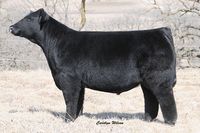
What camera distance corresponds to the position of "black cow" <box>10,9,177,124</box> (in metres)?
7.75

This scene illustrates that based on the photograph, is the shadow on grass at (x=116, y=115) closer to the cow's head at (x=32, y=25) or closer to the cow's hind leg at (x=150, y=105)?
the cow's hind leg at (x=150, y=105)

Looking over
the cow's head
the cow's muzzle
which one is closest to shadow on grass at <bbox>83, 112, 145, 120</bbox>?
the cow's head

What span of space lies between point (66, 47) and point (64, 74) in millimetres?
454

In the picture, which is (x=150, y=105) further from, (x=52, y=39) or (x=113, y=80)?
(x=52, y=39)

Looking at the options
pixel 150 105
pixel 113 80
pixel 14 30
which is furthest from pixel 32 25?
pixel 150 105

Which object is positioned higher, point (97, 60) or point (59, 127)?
point (97, 60)

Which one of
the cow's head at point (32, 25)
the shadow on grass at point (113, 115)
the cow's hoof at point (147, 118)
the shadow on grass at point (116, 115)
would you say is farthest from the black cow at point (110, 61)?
Result: the shadow on grass at point (116, 115)

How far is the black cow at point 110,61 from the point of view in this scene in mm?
7746

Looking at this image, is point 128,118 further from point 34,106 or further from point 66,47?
point 34,106

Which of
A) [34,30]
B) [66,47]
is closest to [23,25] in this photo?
[34,30]

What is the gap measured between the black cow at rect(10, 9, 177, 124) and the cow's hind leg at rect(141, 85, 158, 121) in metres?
0.02

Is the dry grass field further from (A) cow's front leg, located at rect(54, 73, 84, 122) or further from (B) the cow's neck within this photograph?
(B) the cow's neck

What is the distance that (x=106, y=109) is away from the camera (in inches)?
404

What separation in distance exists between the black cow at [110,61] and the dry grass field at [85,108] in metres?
0.43
